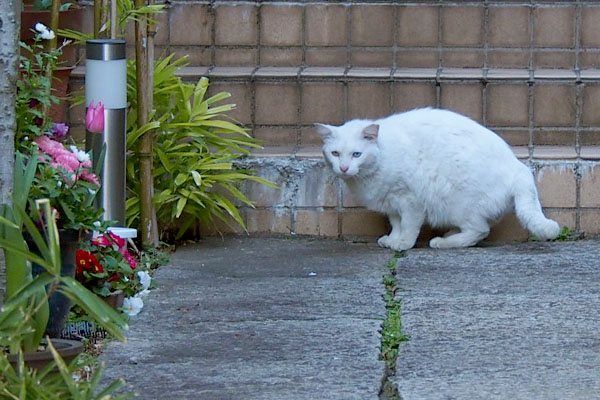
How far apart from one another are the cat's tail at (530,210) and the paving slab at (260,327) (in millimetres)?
637

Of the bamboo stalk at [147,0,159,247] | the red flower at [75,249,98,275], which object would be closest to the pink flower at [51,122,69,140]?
the red flower at [75,249,98,275]

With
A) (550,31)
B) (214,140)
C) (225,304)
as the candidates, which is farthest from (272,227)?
(550,31)

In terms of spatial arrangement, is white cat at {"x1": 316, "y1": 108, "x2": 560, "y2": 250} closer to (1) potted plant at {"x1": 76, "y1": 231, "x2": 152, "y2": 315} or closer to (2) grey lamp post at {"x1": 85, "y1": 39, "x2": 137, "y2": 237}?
(2) grey lamp post at {"x1": 85, "y1": 39, "x2": 137, "y2": 237}

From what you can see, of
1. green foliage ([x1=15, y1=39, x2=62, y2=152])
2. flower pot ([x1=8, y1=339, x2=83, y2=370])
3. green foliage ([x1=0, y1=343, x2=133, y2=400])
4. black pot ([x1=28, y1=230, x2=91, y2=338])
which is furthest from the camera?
green foliage ([x1=15, y1=39, x2=62, y2=152])

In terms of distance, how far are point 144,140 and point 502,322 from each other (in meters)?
1.84

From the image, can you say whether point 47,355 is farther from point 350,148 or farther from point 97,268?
point 350,148

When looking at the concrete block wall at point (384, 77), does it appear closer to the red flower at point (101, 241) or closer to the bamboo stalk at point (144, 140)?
the bamboo stalk at point (144, 140)

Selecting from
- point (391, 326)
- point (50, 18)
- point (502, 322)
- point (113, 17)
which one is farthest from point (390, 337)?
point (50, 18)

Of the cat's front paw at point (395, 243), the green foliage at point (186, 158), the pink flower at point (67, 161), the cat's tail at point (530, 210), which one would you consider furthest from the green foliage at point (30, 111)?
the cat's tail at point (530, 210)

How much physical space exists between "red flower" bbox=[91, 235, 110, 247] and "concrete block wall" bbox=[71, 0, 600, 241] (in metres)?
1.46

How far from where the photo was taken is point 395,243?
16.5 feet

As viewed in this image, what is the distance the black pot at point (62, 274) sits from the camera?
3.28m

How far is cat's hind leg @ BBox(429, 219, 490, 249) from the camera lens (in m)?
5.00

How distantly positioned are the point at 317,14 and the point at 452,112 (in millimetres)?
955
